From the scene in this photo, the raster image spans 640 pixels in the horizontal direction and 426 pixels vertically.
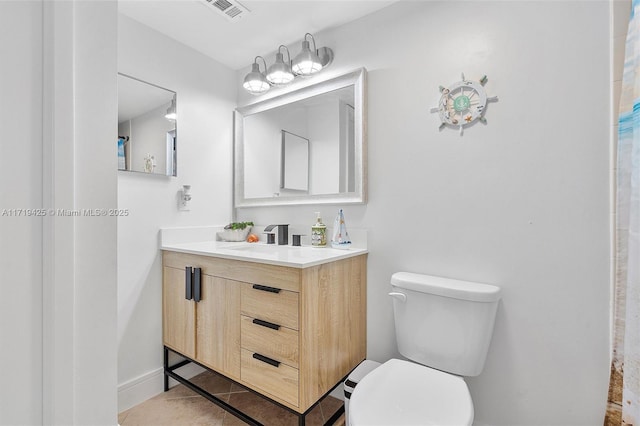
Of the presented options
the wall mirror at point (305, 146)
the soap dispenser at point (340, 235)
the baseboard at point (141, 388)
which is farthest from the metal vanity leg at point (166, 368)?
the soap dispenser at point (340, 235)

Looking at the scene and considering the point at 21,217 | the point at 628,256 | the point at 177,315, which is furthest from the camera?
the point at 177,315

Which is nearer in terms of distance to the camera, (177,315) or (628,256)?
(628,256)

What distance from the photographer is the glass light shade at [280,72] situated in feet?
6.22

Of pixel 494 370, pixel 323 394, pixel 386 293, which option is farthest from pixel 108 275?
pixel 494 370

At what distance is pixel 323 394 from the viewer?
4.48ft

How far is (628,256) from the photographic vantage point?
94 centimetres

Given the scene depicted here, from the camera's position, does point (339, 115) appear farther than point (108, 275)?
Yes

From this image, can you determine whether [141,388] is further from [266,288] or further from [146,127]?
[146,127]

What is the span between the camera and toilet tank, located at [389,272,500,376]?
1.26 meters

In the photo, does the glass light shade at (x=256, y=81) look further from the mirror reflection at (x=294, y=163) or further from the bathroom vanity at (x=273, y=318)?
the bathroom vanity at (x=273, y=318)

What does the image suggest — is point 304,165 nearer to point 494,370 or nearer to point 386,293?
point 386,293

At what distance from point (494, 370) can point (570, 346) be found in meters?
0.32

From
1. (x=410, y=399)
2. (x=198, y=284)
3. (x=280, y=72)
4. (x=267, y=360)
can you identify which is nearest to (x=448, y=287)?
(x=410, y=399)

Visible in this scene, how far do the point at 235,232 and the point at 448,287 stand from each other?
4.69ft
